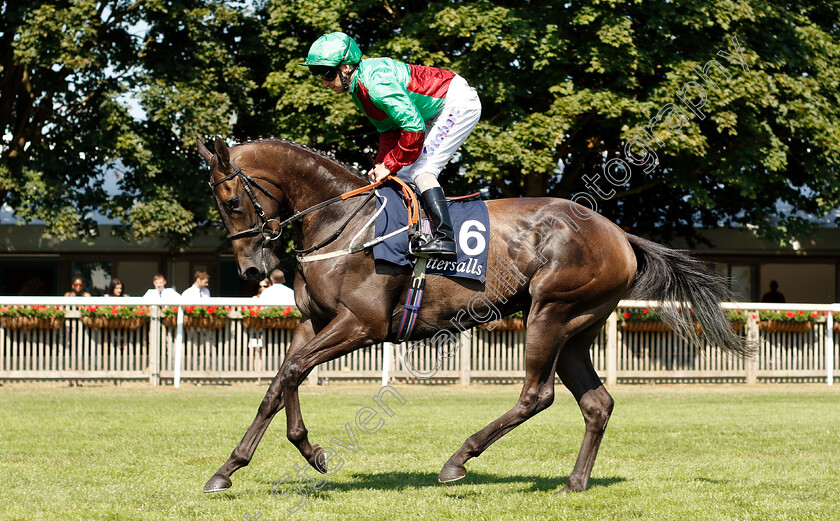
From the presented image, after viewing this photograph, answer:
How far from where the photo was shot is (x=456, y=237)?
6.00m

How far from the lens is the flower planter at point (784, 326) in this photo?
15867 millimetres

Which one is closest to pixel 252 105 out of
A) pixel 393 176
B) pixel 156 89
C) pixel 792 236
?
pixel 156 89

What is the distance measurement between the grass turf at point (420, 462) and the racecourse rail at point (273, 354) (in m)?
1.62

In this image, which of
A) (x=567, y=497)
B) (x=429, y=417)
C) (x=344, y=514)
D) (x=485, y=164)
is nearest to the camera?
(x=344, y=514)

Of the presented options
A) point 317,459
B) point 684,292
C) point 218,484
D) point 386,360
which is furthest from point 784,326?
point 218,484

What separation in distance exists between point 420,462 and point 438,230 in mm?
2170

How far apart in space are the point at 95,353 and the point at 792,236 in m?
13.1

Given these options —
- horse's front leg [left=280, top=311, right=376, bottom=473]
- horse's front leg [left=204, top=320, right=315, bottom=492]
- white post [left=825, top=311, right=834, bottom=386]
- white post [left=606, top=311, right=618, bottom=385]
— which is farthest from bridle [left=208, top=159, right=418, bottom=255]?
white post [left=825, top=311, right=834, bottom=386]

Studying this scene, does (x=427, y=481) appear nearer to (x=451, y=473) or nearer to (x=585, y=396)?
(x=451, y=473)

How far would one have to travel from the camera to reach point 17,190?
1795 centimetres

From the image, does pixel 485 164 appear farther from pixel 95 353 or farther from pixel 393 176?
pixel 393 176

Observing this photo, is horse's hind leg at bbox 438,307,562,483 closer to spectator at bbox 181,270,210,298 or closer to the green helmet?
the green helmet

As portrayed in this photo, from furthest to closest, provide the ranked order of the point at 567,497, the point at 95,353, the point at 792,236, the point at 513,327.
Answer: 1. the point at 792,236
2. the point at 513,327
3. the point at 95,353
4. the point at 567,497

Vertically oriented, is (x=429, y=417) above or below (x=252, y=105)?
below
